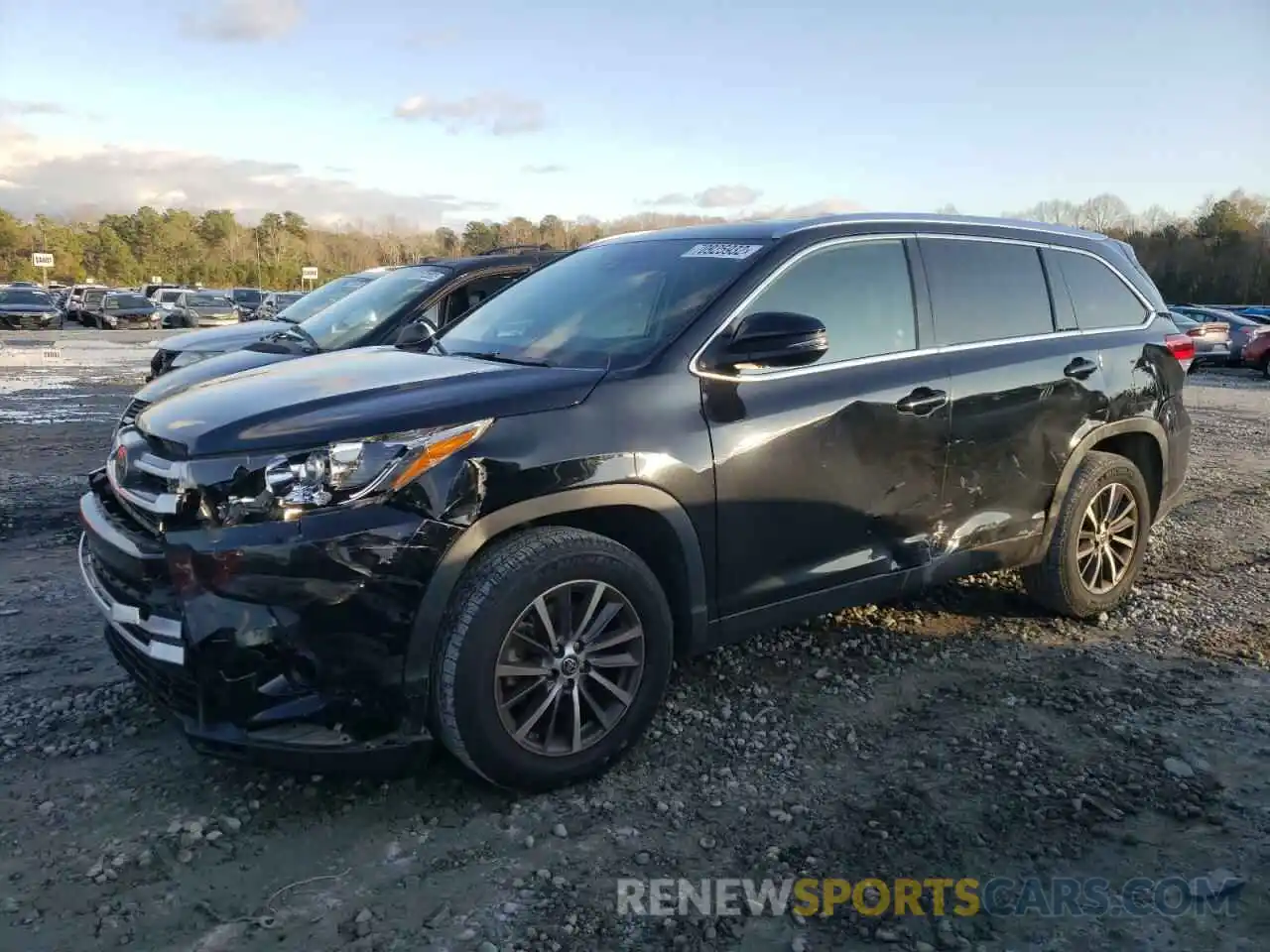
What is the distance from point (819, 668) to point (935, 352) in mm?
1453

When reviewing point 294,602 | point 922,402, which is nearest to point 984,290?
point 922,402

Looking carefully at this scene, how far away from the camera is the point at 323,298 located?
29.5 feet

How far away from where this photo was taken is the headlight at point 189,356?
7785mm

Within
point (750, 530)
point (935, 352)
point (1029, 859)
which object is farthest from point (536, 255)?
point (1029, 859)

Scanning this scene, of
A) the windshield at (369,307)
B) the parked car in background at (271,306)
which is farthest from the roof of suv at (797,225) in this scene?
the parked car in background at (271,306)

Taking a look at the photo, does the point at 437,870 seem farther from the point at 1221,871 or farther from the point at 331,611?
the point at 1221,871

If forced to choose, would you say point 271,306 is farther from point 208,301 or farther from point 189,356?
point 189,356

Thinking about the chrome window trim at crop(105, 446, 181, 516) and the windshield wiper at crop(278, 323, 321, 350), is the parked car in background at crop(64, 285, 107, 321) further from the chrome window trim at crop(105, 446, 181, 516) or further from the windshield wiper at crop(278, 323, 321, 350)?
the chrome window trim at crop(105, 446, 181, 516)

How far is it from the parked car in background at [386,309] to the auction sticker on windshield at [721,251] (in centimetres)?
279

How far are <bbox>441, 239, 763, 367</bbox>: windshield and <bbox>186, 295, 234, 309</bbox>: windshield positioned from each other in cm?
3459

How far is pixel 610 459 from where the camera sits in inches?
124

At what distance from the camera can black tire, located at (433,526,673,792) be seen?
2.87 m

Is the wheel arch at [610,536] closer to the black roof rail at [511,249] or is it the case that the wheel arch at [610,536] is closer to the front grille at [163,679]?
Answer: the front grille at [163,679]

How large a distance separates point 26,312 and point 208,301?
5.90 m
